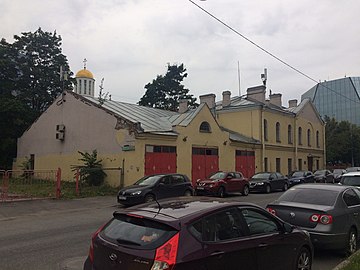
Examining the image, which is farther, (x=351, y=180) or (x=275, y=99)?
(x=275, y=99)

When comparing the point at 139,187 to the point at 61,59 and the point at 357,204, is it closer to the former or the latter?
the point at 357,204

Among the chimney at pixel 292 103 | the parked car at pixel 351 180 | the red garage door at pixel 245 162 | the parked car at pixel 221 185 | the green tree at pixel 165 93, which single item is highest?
the green tree at pixel 165 93

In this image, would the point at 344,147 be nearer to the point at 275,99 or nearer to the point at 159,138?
the point at 275,99

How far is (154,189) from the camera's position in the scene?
54.6 feet

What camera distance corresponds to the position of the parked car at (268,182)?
24.6 metres

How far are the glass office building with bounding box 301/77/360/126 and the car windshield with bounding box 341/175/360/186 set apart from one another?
48803mm

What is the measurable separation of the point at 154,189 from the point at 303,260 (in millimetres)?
11256

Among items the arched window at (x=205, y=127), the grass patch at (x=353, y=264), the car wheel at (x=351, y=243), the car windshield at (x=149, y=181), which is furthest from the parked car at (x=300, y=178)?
the grass patch at (x=353, y=264)

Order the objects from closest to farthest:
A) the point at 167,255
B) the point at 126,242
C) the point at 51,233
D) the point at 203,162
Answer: the point at 167,255
the point at 126,242
the point at 51,233
the point at 203,162

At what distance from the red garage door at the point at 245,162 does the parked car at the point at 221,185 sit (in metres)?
8.65

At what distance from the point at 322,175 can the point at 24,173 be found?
2489cm

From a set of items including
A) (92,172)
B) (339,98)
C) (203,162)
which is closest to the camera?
(92,172)

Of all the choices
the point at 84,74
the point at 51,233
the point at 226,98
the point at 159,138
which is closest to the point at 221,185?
the point at 159,138

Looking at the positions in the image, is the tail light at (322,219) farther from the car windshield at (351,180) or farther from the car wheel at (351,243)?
the car windshield at (351,180)
